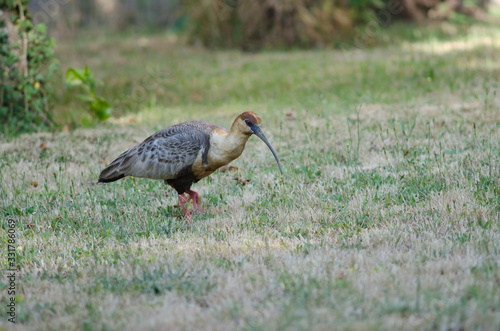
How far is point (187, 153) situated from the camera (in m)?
5.30

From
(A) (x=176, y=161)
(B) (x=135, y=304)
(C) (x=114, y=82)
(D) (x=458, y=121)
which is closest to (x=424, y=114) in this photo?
(D) (x=458, y=121)

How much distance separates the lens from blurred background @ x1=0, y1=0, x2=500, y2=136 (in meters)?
8.56

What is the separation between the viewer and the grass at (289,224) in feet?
11.2

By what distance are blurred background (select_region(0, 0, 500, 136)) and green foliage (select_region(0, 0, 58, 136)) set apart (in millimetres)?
15

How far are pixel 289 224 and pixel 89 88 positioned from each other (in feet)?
16.5

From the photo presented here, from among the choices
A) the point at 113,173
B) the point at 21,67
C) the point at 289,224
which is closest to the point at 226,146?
the point at 289,224

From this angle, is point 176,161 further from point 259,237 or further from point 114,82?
point 114,82

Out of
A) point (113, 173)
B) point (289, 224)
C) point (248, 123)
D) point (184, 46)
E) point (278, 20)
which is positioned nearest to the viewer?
point (289, 224)

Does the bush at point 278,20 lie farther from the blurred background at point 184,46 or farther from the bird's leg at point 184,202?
the bird's leg at point 184,202

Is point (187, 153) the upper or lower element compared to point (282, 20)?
lower

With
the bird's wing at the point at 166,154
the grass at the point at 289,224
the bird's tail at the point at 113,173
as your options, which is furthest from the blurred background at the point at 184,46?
the bird's wing at the point at 166,154

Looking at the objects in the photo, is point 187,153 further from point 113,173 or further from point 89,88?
point 89,88

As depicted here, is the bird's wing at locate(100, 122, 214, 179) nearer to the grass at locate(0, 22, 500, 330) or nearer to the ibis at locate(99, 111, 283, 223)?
the ibis at locate(99, 111, 283, 223)

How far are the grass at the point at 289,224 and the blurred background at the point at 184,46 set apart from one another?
605mm
